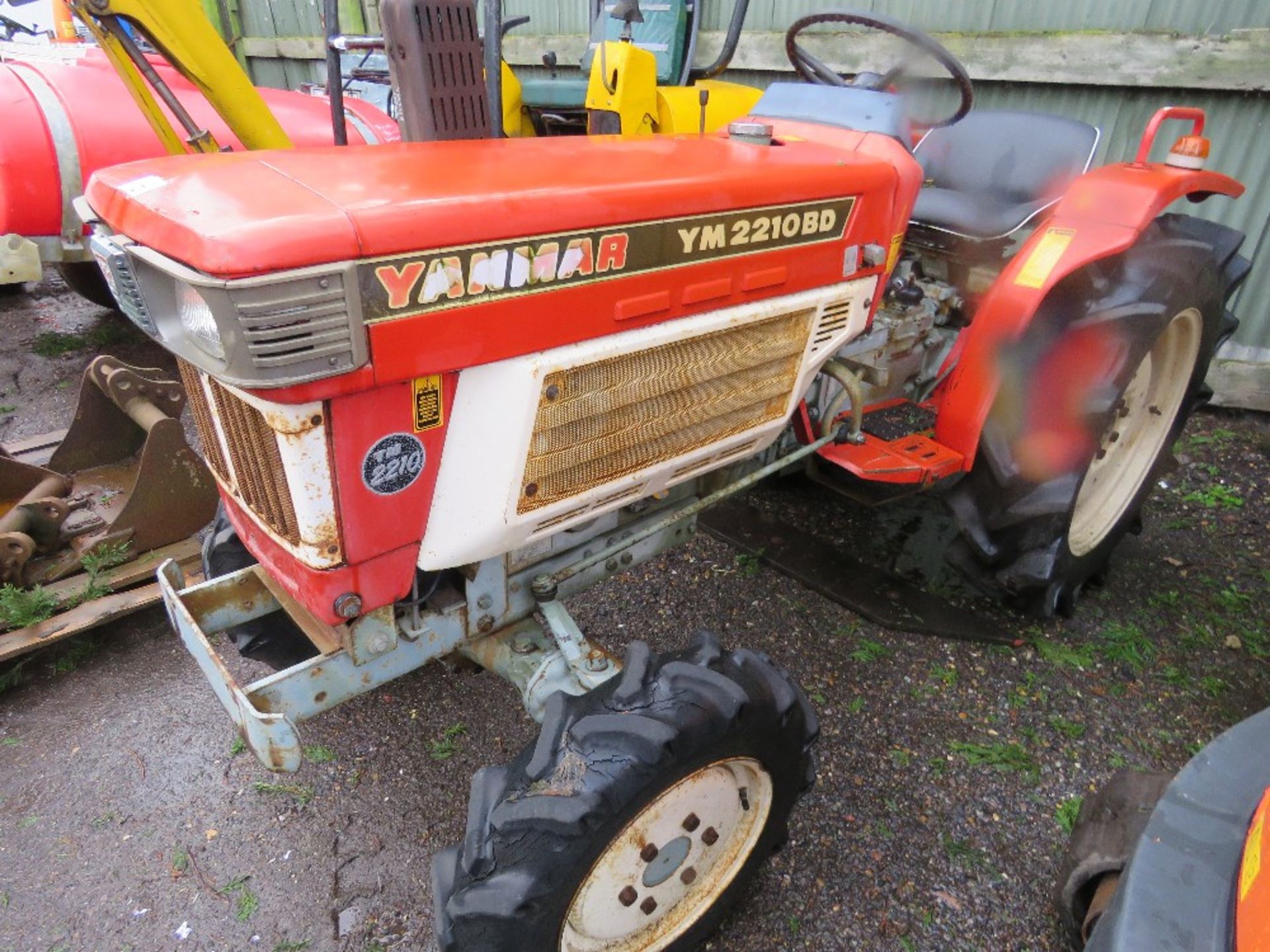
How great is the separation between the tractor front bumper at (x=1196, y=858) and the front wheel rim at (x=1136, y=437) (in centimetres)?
123

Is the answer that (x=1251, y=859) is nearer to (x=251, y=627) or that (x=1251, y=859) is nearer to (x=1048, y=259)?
(x=1048, y=259)

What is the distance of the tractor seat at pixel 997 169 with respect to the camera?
8.57 ft

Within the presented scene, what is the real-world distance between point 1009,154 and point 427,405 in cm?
231

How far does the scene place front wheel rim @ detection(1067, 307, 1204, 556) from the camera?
256 centimetres

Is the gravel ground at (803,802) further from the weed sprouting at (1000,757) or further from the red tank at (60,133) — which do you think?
the red tank at (60,133)


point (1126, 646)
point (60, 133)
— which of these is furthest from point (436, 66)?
point (60, 133)

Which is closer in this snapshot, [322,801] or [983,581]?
[322,801]

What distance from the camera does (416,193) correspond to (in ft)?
4.15

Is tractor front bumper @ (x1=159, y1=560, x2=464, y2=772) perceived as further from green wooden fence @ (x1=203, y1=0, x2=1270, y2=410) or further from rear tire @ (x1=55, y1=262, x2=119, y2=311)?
rear tire @ (x1=55, y1=262, x2=119, y2=311)

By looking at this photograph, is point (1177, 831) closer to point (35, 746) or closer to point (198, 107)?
point (35, 746)

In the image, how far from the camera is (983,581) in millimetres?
2453

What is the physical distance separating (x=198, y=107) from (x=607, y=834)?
4015 mm

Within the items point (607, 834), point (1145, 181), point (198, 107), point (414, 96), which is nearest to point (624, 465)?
point (607, 834)

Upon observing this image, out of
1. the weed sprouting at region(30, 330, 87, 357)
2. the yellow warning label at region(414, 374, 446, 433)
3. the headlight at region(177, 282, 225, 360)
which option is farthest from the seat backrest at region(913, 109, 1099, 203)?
the weed sprouting at region(30, 330, 87, 357)
